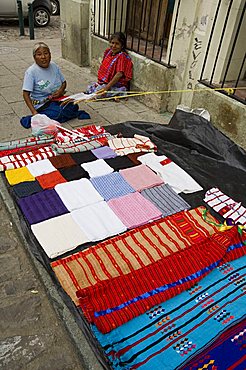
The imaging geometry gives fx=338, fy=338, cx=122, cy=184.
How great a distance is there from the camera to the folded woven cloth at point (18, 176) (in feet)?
10.1

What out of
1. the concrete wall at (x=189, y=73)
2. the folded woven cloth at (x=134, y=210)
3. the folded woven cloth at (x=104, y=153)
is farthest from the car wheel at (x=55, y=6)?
the folded woven cloth at (x=134, y=210)

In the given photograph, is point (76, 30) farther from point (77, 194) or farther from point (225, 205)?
point (225, 205)

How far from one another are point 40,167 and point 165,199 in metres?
1.24

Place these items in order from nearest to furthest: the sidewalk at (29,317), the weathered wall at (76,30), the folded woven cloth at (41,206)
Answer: the sidewalk at (29,317)
the folded woven cloth at (41,206)
the weathered wall at (76,30)

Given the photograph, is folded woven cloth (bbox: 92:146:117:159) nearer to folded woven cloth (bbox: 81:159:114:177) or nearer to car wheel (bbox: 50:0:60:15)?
folded woven cloth (bbox: 81:159:114:177)

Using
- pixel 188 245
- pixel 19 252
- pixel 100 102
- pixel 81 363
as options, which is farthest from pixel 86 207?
pixel 100 102

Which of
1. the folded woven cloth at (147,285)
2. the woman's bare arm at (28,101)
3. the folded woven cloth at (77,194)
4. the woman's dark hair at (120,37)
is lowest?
the folded woven cloth at (77,194)

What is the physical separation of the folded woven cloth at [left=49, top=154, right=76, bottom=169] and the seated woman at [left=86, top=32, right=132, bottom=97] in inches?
75.3

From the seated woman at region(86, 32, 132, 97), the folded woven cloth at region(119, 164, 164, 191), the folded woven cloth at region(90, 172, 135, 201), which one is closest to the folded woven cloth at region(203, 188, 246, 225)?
the folded woven cloth at region(119, 164, 164, 191)

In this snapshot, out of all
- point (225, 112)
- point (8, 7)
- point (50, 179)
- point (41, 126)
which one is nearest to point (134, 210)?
point (50, 179)

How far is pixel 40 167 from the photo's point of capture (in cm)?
325

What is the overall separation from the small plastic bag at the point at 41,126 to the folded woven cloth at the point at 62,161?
565 mm

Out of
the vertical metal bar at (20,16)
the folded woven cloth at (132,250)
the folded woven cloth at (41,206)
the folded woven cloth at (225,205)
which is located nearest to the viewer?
the folded woven cloth at (132,250)

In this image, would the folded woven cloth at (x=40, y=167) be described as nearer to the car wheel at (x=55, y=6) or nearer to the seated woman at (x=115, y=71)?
the seated woman at (x=115, y=71)
